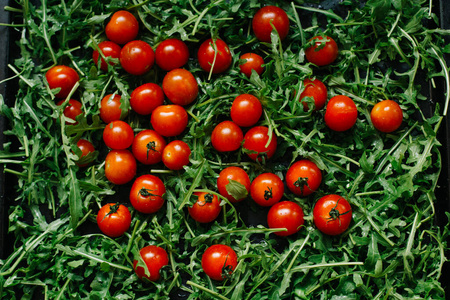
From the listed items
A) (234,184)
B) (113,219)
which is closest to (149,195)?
(113,219)

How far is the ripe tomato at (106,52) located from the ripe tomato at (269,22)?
0.43 m

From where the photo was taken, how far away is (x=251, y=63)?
4.12 feet

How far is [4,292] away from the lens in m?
1.19

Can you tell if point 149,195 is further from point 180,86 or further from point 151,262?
point 180,86

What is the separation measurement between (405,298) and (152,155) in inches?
31.9

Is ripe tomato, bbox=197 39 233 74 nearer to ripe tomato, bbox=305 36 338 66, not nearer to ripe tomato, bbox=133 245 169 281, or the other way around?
ripe tomato, bbox=305 36 338 66

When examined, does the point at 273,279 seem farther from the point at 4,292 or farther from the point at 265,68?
the point at 4,292

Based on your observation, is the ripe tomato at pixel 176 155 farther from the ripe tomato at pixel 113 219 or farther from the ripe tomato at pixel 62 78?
the ripe tomato at pixel 62 78

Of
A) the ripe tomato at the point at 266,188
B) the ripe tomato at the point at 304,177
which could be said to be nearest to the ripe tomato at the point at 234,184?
the ripe tomato at the point at 266,188

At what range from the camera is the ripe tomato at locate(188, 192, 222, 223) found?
1.18 meters

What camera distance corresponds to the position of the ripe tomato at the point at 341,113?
119 cm

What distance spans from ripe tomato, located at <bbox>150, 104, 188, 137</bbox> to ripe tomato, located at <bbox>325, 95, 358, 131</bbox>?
16.7 inches

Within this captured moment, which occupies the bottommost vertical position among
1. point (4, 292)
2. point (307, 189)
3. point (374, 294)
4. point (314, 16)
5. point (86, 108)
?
point (374, 294)

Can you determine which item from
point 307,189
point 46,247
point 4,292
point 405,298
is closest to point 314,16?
point 307,189
